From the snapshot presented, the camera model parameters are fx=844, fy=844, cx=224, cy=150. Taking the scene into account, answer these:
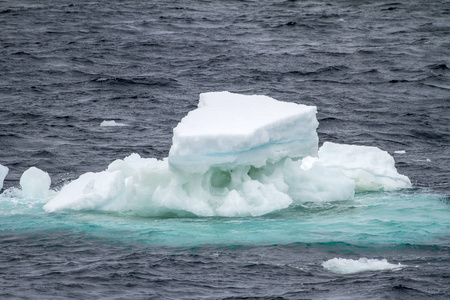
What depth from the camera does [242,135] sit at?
15.4m

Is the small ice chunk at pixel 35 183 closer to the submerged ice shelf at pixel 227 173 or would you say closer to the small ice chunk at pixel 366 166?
the submerged ice shelf at pixel 227 173

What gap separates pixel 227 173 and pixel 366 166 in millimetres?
3486

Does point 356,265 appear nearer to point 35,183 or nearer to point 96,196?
point 96,196

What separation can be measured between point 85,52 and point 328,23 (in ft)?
35.9

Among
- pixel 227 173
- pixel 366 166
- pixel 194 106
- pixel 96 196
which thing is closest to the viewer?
pixel 96 196

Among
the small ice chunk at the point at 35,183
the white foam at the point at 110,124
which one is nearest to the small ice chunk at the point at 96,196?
the small ice chunk at the point at 35,183

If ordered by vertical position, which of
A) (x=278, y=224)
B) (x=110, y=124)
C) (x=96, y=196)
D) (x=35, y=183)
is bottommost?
(x=278, y=224)

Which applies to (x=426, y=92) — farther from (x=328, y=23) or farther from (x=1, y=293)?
(x=1, y=293)

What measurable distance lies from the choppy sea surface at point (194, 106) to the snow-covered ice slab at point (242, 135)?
3.72 feet

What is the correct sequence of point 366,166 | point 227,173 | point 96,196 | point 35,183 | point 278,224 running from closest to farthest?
point 278,224, point 96,196, point 227,173, point 35,183, point 366,166

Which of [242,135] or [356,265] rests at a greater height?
[242,135]

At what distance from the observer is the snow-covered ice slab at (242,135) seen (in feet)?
50.5

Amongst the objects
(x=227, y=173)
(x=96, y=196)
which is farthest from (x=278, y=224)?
(x=96, y=196)

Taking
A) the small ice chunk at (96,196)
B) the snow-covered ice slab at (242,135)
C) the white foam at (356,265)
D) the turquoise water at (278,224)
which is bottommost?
the white foam at (356,265)
